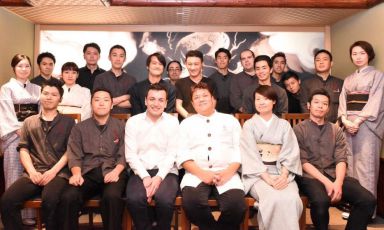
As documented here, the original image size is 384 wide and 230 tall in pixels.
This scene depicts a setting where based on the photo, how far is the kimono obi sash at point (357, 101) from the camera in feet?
11.9

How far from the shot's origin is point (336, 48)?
501cm

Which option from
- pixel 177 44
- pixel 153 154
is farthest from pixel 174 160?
pixel 177 44

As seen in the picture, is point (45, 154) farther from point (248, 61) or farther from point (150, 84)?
point (248, 61)

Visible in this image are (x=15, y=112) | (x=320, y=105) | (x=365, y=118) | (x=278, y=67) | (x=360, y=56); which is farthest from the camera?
(x=278, y=67)

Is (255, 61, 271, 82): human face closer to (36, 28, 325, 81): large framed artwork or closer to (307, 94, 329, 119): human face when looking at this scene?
(307, 94, 329, 119): human face

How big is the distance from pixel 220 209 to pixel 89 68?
2714mm

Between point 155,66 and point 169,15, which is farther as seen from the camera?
point 169,15

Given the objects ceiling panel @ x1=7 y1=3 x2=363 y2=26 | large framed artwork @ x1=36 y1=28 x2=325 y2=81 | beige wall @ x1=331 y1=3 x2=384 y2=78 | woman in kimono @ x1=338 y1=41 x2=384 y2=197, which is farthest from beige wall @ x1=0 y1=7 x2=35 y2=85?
beige wall @ x1=331 y1=3 x2=384 y2=78

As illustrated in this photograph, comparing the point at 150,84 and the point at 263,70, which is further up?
the point at 263,70

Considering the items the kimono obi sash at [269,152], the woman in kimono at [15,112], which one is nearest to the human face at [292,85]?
the kimono obi sash at [269,152]

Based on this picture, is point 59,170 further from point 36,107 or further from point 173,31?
point 173,31

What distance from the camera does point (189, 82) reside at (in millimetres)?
3807

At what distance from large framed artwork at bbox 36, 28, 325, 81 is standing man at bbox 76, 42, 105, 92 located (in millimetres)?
661

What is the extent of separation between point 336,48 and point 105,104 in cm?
337
